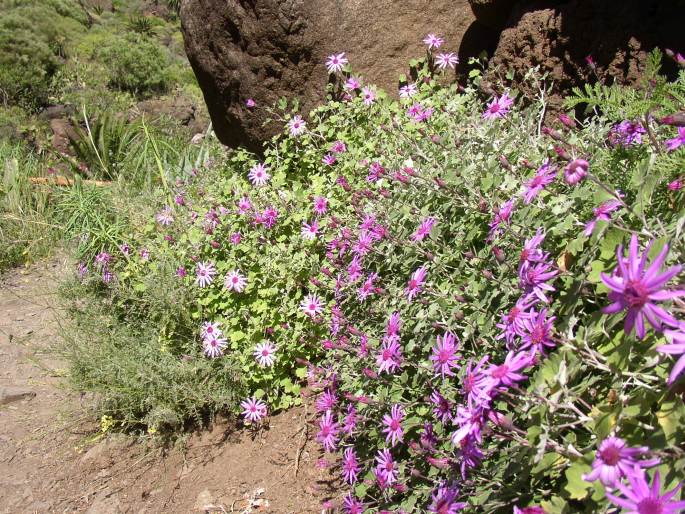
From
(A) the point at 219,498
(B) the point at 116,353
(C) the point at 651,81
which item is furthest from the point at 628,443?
(B) the point at 116,353

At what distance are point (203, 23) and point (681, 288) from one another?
415cm

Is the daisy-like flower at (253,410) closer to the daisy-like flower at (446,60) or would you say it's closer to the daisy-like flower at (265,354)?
the daisy-like flower at (265,354)

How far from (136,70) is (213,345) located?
11.4 m

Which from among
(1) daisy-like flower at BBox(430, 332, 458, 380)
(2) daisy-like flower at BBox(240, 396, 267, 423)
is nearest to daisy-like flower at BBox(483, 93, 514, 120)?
(1) daisy-like flower at BBox(430, 332, 458, 380)

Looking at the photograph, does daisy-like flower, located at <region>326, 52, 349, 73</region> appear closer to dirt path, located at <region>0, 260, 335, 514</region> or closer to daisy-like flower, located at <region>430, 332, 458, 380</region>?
dirt path, located at <region>0, 260, 335, 514</region>

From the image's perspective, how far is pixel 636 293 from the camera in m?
1.08

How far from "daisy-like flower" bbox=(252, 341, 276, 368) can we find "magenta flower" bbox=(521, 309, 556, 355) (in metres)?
1.72

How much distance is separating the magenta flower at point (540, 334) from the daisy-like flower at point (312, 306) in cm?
145

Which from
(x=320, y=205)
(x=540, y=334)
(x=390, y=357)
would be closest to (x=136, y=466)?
(x=320, y=205)

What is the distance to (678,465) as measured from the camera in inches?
43.6

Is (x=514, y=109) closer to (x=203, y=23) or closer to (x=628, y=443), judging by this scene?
Answer: (x=628, y=443)

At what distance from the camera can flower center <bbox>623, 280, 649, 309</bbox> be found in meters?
1.07

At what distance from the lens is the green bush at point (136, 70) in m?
12.9

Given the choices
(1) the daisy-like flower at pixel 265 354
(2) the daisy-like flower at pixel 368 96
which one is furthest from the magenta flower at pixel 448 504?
(2) the daisy-like flower at pixel 368 96
